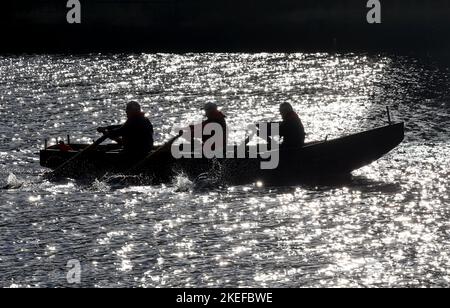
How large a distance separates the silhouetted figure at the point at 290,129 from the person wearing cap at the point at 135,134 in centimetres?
423

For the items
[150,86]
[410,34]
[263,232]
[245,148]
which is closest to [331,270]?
[263,232]

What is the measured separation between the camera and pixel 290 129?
101 feet

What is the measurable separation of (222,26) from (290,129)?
188 ft

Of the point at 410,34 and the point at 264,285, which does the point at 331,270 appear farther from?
the point at 410,34

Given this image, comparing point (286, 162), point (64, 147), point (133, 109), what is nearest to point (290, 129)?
point (286, 162)

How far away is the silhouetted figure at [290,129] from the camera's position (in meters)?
30.8

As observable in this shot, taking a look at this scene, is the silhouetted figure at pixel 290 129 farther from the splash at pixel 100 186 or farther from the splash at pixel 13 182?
the splash at pixel 13 182

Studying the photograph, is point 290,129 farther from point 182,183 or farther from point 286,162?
point 182,183

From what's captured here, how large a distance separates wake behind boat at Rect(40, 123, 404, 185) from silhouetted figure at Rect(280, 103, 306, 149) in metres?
0.35

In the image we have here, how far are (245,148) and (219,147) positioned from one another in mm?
888

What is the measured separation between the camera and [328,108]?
175ft

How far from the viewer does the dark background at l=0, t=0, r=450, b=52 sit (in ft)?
274

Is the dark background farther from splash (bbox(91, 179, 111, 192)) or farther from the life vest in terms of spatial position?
splash (bbox(91, 179, 111, 192))
